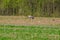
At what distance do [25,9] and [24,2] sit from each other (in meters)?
1.02

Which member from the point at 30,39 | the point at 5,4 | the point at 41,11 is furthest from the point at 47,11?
the point at 30,39

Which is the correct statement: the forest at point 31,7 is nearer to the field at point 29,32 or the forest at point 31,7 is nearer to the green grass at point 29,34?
the field at point 29,32

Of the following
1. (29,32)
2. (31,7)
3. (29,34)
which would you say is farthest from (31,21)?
(31,7)

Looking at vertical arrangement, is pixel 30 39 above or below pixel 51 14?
above

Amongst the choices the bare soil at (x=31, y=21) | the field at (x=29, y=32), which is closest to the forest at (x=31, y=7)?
the bare soil at (x=31, y=21)

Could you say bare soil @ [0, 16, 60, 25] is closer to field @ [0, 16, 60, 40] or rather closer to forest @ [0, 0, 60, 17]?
field @ [0, 16, 60, 40]

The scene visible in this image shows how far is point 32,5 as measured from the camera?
31281 millimetres

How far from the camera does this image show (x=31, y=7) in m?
31.2

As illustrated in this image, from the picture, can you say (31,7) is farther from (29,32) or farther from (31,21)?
(29,32)

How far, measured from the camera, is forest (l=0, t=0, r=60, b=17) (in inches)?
1204

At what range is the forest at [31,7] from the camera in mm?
30578

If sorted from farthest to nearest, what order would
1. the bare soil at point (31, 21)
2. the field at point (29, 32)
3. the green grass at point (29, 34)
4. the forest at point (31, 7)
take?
the forest at point (31, 7) < the bare soil at point (31, 21) < the field at point (29, 32) < the green grass at point (29, 34)

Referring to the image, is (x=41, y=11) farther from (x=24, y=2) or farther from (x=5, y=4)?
(x=5, y=4)

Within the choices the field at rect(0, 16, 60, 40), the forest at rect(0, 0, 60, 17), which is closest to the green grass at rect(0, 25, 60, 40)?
the field at rect(0, 16, 60, 40)
